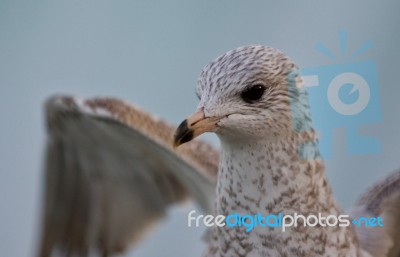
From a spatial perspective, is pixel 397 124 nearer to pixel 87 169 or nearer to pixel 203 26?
pixel 203 26

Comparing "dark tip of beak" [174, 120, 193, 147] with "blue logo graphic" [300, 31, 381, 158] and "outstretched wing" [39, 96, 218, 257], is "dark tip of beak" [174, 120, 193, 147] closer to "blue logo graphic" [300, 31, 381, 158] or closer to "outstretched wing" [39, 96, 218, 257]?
"blue logo graphic" [300, 31, 381, 158]

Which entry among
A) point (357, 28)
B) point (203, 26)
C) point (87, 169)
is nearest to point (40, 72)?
point (87, 169)

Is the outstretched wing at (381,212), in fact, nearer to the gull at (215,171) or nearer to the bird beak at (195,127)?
the gull at (215,171)

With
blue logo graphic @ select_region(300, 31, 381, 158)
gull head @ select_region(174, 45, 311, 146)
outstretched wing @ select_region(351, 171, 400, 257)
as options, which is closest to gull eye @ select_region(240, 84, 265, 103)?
gull head @ select_region(174, 45, 311, 146)

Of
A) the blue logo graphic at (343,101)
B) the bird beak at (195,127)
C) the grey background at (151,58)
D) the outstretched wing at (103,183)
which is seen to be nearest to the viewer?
the bird beak at (195,127)

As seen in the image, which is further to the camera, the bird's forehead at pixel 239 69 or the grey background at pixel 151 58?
the grey background at pixel 151 58

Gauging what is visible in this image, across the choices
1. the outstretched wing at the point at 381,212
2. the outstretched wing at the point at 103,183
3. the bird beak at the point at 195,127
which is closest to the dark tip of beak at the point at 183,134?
the bird beak at the point at 195,127
